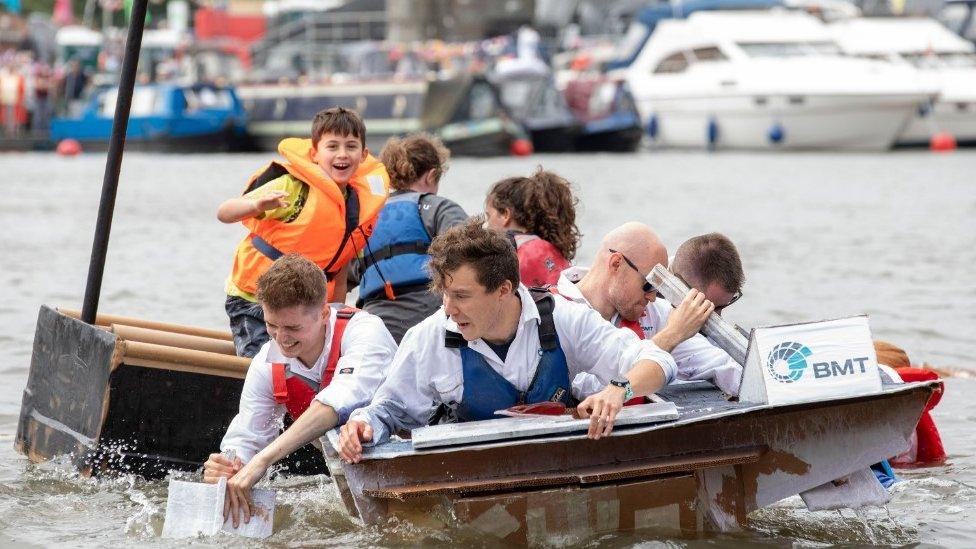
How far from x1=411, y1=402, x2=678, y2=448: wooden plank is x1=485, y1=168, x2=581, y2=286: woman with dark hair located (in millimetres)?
1599

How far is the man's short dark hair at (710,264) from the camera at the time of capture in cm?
534

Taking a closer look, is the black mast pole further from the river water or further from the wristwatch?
the wristwatch

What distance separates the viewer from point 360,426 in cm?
465

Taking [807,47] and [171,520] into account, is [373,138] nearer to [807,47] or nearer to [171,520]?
[807,47]

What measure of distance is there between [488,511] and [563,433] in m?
0.40

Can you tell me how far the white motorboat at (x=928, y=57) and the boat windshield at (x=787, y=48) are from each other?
1.87 feet

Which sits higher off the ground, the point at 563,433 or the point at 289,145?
the point at 289,145

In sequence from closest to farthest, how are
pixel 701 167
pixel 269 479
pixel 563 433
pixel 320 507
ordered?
pixel 563 433 < pixel 320 507 < pixel 269 479 < pixel 701 167

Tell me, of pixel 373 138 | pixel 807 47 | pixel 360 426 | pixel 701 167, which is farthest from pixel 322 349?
pixel 807 47

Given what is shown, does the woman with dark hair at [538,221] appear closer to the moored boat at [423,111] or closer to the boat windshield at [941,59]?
the moored boat at [423,111]

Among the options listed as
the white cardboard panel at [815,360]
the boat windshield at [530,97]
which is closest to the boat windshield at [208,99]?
the boat windshield at [530,97]

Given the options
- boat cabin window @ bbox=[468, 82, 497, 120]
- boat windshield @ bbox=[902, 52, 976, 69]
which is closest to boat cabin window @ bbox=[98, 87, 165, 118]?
boat cabin window @ bbox=[468, 82, 497, 120]

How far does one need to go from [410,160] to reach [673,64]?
29.6 metres

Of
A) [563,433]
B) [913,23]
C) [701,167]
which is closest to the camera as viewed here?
[563,433]
